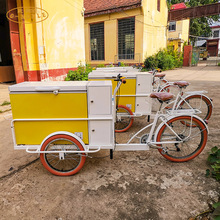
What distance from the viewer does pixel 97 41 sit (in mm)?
17391

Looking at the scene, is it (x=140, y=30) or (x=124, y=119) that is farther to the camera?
(x=140, y=30)

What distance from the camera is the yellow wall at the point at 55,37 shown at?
7922 mm

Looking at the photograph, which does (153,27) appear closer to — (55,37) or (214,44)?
(55,37)

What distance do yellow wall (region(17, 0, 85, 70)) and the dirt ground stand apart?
5947 mm

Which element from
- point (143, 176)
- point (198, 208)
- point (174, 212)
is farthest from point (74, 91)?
point (198, 208)

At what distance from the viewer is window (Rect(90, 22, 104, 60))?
17062 mm

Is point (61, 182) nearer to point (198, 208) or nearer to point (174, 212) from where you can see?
point (174, 212)

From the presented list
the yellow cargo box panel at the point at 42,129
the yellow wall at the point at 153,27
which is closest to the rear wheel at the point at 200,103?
the yellow cargo box panel at the point at 42,129

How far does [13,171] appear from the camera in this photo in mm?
2781

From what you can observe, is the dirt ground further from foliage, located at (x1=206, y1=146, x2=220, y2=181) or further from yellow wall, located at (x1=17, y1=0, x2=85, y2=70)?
yellow wall, located at (x1=17, y1=0, x2=85, y2=70)

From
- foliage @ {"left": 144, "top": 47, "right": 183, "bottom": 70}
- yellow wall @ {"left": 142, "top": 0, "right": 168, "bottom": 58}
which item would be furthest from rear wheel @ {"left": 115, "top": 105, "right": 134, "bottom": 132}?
yellow wall @ {"left": 142, "top": 0, "right": 168, "bottom": 58}

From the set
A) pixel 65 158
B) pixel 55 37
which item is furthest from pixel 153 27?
pixel 65 158

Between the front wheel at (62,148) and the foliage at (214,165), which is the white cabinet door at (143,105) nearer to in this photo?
the foliage at (214,165)

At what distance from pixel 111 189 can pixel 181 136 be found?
1.31 m
